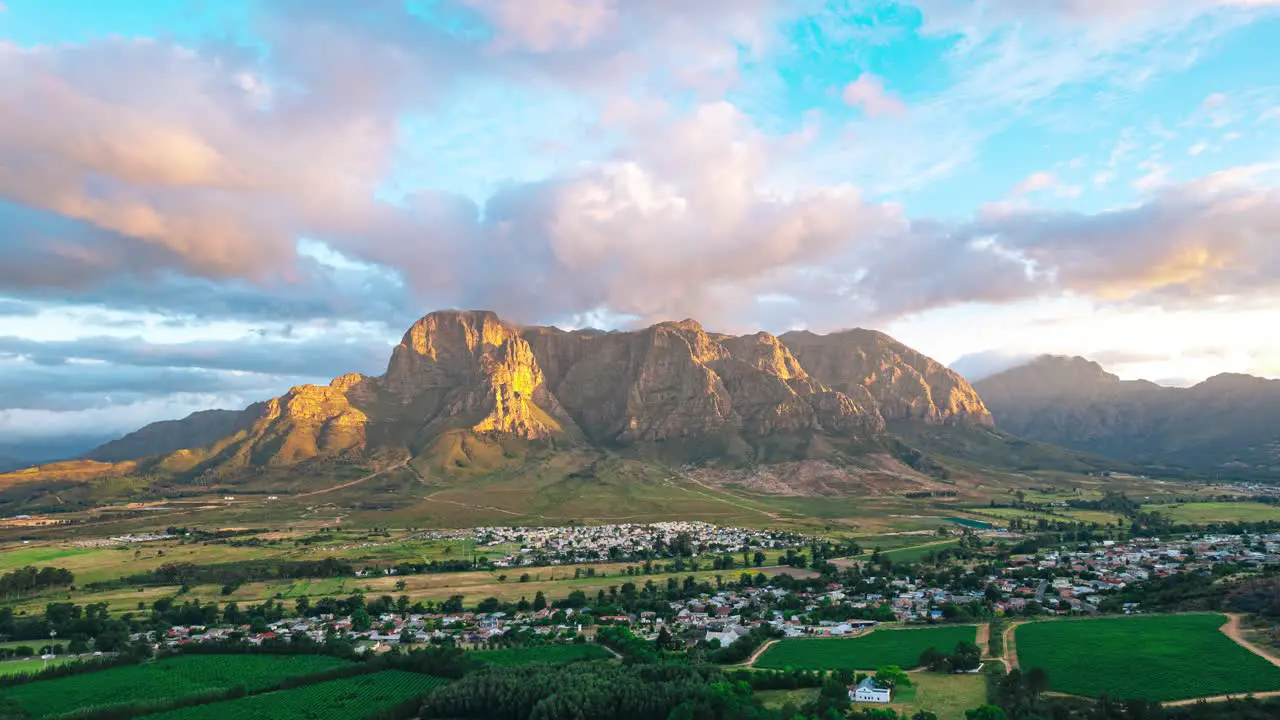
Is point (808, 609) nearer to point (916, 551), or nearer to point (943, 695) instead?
point (943, 695)

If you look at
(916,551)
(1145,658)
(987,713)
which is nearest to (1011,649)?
(1145,658)

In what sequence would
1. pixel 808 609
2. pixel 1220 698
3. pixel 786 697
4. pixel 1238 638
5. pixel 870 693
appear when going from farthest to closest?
pixel 808 609 < pixel 1238 638 < pixel 786 697 < pixel 870 693 < pixel 1220 698

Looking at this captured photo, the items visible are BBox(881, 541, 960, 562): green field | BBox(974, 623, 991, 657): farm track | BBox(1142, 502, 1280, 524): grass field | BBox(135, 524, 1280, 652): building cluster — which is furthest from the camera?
BBox(1142, 502, 1280, 524): grass field

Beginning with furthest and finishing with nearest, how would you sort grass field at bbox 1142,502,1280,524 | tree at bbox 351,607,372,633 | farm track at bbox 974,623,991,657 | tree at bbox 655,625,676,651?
grass field at bbox 1142,502,1280,524
tree at bbox 351,607,372,633
tree at bbox 655,625,676,651
farm track at bbox 974,623,991,657

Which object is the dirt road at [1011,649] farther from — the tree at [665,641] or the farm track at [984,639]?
the tree at [665,641]

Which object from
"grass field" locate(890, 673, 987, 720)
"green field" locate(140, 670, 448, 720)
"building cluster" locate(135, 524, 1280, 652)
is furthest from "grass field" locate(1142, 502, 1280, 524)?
"green field" locate(140, 670, 448, 720)

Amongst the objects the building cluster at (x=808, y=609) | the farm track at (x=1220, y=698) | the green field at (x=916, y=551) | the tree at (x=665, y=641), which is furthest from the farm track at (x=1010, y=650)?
the green field at (x=916, y=551)

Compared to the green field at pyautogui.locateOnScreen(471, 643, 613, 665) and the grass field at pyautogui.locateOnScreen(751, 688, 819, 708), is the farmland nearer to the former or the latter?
the green field at pyautogui.locateOnScreen(471, 643, 613, 665)
